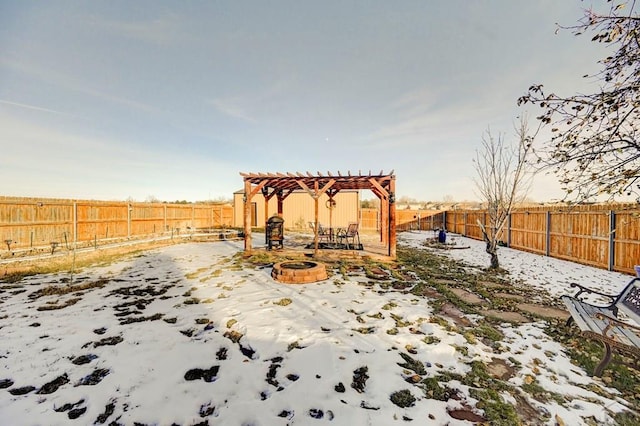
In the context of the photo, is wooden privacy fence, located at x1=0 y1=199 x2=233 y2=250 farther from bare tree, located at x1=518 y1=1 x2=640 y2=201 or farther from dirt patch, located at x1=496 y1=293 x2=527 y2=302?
dirt patch, located at x1=496 y1=293 x2=527 y2=302

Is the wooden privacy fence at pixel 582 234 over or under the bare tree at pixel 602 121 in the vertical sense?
under

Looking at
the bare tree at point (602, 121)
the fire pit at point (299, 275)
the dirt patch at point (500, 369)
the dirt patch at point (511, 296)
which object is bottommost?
the dirt patch at point (511, 296)

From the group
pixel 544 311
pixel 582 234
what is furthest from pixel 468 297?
pixel 582 234

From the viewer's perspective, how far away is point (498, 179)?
798cm

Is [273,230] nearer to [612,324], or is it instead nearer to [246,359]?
[246,359]

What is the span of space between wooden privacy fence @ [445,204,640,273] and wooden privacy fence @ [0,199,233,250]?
50.2 feet

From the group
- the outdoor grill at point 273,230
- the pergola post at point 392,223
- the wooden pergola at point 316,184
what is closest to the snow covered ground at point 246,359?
Result: the pergola post at point 392,223

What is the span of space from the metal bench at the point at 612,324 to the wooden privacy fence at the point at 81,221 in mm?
11877

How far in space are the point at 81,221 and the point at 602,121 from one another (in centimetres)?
1490

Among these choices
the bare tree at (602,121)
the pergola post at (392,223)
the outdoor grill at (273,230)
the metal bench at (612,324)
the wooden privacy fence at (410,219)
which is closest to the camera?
the bare tree at (602,121)

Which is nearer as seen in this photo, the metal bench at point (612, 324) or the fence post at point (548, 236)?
the metal bench at point (612, 324)

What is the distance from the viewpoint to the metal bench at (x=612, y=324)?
7.84ft

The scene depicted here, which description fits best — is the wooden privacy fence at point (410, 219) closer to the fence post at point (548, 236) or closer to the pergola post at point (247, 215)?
the fence post at point (548, 236)

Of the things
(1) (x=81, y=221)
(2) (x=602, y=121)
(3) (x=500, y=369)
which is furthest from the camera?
(1) (x=81, y=221)
